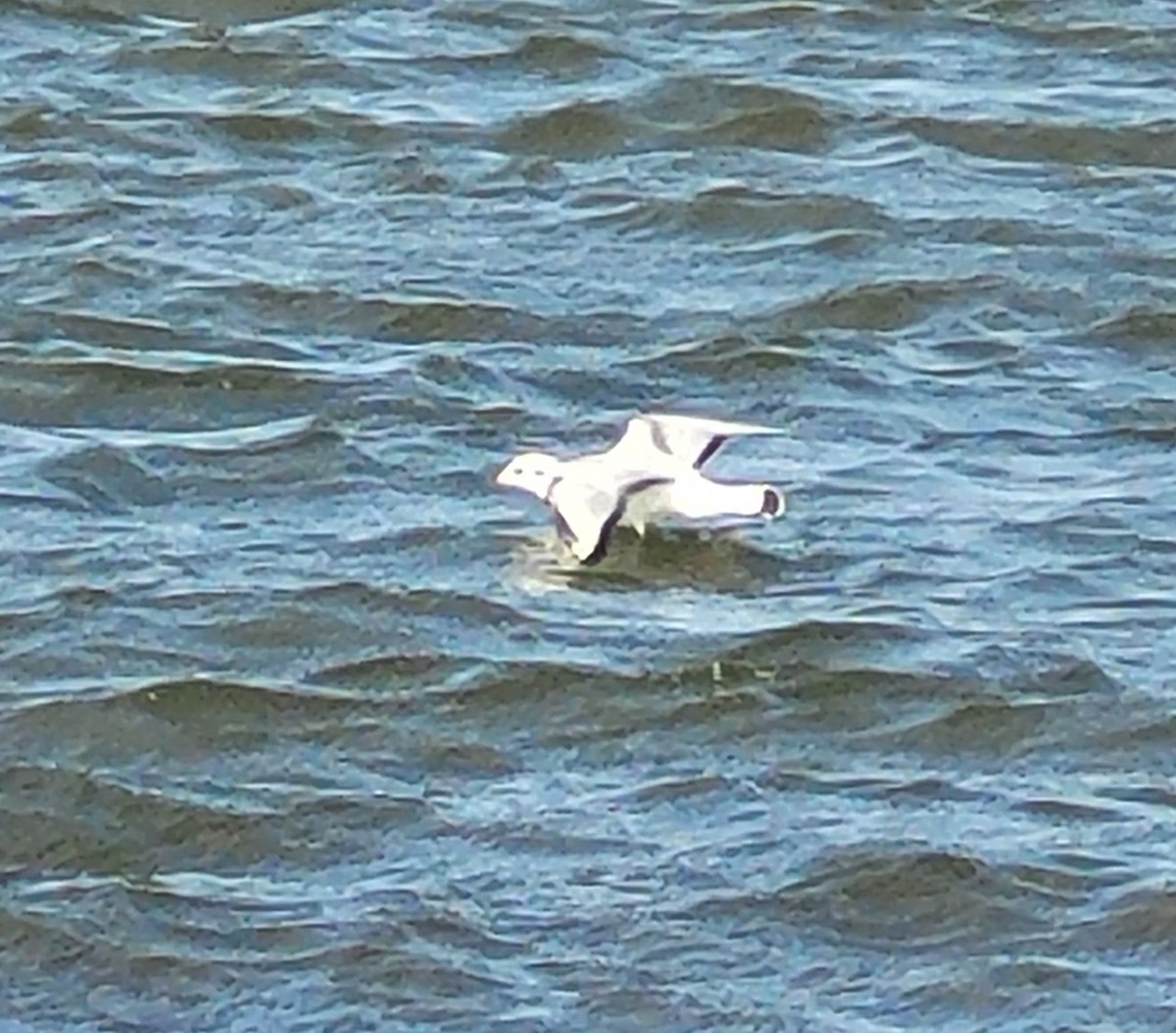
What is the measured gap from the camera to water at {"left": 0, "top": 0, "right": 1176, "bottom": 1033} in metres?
6.91

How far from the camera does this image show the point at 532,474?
809cm

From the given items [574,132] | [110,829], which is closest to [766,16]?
[574,132]

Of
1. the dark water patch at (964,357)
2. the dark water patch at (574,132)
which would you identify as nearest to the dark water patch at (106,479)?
the dark water patch at (964,357)

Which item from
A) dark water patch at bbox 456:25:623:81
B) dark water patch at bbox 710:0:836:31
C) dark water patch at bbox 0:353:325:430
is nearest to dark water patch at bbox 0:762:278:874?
dark water patch at bbox 0:353:325:430

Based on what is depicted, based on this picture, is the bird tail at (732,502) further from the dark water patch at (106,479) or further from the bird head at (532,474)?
the dark water patch at (106,479)

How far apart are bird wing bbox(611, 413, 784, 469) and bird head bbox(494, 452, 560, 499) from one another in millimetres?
143

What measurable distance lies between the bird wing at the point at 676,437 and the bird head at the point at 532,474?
0.14 m

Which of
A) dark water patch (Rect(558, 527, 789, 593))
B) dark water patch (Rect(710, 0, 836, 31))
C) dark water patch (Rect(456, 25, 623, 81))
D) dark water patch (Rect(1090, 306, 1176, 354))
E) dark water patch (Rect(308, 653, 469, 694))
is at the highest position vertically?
dark water patch (Rect(710, 0, 836, 31))

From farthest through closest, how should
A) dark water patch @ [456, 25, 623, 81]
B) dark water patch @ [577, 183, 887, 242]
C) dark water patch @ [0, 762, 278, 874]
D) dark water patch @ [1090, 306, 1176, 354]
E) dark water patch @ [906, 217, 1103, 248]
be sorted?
dark water patch @ [456, 25, 623, 81] → dark water patch @ [577, 183, 887, 242] → dark water patch @ [906, 217, 1103, 248] → dark water patch @ [1090, 306, 1176, 354] → dark water patch @ [0, 762, 278, 874]

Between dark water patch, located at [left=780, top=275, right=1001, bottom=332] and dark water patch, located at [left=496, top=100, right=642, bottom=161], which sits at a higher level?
dark water patch, located at [left=496, top=100, right=642, bottom=161]

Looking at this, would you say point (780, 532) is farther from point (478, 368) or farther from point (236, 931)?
point (236, 931)

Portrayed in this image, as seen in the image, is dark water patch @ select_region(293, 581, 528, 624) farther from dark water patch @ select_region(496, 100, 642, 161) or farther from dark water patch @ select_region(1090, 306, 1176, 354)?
dark water patch @ select_region(496, 100, 642, 161)

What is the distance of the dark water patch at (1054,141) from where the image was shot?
9.85m

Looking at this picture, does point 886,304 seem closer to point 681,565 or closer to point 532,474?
point 681,565
